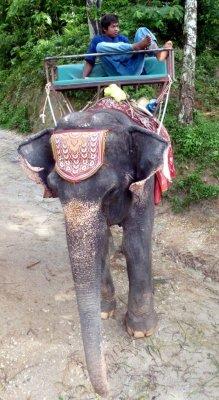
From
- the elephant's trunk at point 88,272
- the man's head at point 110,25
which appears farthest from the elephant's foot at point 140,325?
the man's head at point 110,25

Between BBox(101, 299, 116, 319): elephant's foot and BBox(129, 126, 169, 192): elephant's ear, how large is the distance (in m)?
1.40

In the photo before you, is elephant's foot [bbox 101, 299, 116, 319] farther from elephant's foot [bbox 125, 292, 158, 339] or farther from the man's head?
the man's head

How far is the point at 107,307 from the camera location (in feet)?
12.7

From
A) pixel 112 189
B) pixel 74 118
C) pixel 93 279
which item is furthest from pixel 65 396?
pixel 74 118

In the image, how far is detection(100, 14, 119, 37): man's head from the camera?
4.54m

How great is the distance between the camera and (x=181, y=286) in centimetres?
444

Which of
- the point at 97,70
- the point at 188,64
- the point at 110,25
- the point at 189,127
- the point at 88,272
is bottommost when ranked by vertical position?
the point at 189,127

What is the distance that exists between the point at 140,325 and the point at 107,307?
35 centimetres

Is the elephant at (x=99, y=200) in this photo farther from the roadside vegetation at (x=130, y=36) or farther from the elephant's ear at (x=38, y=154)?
the roadside vegetation at (x=130, y=36)

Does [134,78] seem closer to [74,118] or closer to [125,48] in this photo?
[125,48]

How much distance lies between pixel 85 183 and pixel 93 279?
1.76 ft

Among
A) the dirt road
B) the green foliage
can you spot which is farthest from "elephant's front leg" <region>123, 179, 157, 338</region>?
the green foliage

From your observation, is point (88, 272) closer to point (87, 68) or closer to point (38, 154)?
point (38, 154)

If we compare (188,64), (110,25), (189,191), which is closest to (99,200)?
(110,25)
